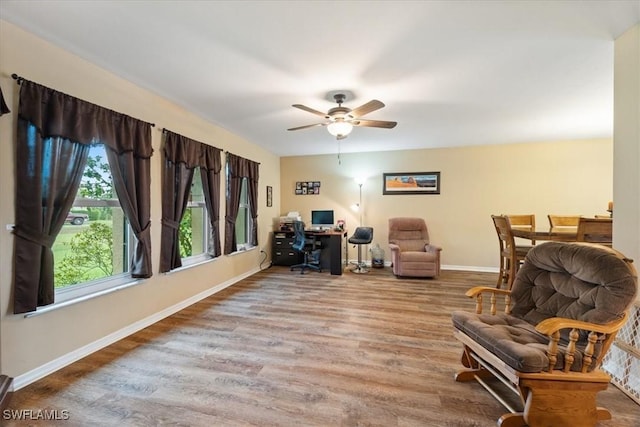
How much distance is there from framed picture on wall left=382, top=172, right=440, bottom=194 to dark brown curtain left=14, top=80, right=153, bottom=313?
470 cm

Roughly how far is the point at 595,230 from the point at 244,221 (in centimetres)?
484

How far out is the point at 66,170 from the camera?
6.77 ft

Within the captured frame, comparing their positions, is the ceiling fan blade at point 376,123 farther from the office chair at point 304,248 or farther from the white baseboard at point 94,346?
the white baseboard at point 94,346

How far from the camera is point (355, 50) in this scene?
83.0 inches

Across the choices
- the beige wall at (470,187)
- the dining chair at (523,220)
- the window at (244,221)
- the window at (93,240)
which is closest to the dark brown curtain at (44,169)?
the window at (93,240)

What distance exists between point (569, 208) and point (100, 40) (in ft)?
22.6

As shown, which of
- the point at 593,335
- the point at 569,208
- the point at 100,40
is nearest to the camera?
the point at 593,335

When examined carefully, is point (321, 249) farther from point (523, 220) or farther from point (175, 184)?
point (523, 220)

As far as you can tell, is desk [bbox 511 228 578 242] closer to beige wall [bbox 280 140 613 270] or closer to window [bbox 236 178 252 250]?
beige wall [bbox 280 140 613 270]

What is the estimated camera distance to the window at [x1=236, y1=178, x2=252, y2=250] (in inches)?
194

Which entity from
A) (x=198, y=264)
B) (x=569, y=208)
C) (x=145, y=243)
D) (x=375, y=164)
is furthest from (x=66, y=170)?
(x=569, y=208)

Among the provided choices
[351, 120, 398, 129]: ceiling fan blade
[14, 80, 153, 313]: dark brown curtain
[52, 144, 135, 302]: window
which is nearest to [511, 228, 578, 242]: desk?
[351, 120, 398, 129]: ceiling fan blade

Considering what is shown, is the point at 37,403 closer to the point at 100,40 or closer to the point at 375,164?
the point at 100,40

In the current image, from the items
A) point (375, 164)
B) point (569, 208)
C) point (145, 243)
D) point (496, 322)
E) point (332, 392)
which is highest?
point (375, 164)
